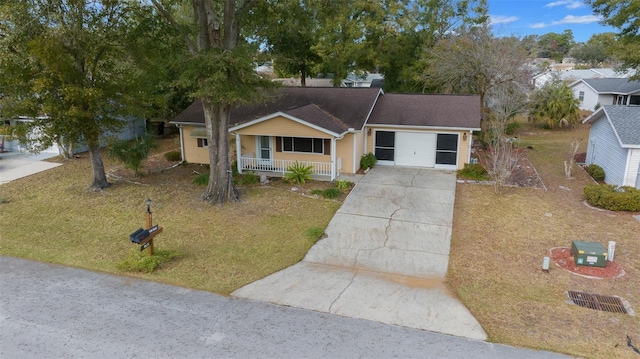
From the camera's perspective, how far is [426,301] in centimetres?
853

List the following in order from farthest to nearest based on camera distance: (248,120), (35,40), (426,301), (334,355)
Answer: (248,120), (35,40), (426,301), (334,355)

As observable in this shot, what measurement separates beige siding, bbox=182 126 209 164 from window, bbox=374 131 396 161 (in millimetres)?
8503

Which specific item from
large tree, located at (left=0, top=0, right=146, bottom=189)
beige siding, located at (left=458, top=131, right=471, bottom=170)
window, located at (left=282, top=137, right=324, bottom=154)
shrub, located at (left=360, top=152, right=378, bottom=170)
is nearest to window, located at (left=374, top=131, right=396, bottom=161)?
shrub, located at (left=360, top=152, right=378, bottom=170)

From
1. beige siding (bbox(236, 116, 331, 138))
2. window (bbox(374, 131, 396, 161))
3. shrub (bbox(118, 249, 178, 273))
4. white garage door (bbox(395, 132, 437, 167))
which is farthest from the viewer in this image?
window (bbox(374, 131, 396, 161))

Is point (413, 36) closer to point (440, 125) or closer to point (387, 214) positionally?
point (440, 125)

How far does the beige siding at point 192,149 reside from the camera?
20.6 metres

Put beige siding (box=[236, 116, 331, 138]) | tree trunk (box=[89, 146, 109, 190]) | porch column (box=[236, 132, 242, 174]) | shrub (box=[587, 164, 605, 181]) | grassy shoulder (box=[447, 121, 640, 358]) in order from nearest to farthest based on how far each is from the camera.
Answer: grassy shoulder (box=[447, 121, 640, 358]), tree trunk (box=[89, 146, 109, 190]), beige siding (box=[236, 116, 331, 138]), shrub (box=[587, 164, 605, 181]), porch column (box=[236, 132, 242, 174])

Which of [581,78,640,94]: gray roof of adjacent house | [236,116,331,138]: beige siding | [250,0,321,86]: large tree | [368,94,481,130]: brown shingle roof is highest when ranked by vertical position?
[250,0,321,86]: large tree

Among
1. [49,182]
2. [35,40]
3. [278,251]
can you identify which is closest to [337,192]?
[278,251]

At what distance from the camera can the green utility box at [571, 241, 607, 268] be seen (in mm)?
9727

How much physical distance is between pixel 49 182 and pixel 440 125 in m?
17.4

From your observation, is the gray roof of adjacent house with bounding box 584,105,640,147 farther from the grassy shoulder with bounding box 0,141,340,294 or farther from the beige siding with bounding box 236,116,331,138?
the beige siding with bounding box 236,116,331,138

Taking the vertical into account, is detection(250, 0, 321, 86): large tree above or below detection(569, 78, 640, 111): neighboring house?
above

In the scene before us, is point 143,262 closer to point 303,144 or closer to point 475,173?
point 303,144
